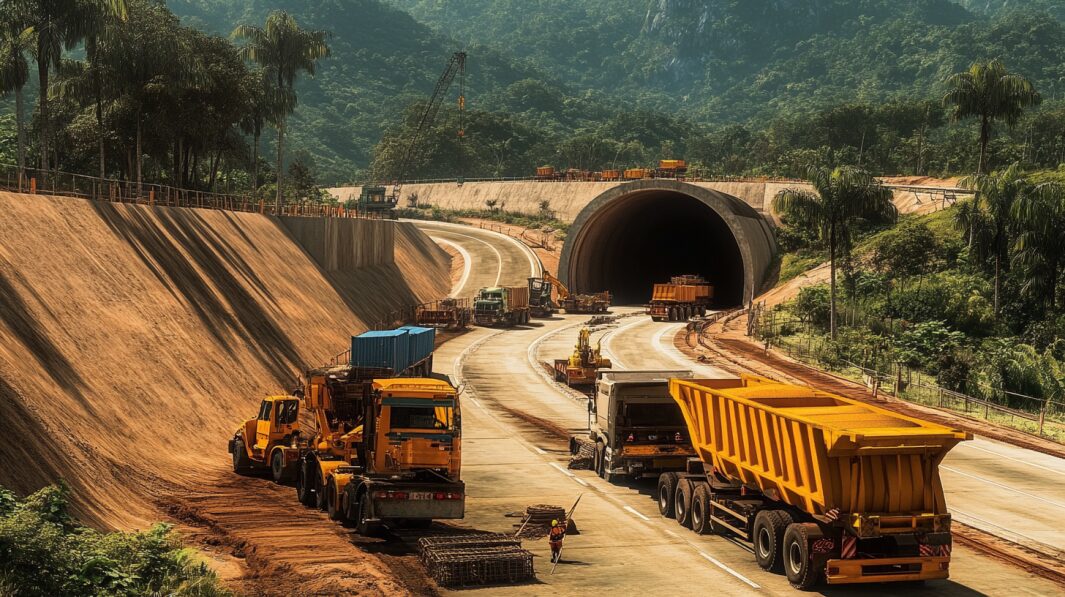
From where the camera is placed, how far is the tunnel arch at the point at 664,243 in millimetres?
89938

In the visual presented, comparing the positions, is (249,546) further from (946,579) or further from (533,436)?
(533,436)

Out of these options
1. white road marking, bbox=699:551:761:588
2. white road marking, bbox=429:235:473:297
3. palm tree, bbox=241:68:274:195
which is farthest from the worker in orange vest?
white road marking, bbox=429:235:473:297

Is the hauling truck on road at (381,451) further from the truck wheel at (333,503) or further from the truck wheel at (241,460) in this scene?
the truck wheel at (241,460)

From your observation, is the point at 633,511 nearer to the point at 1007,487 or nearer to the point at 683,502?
the point at 683,502

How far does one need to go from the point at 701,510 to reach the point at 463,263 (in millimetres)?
83667

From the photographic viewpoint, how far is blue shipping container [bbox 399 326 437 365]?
42312 mm

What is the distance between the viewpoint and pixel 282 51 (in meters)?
85.6

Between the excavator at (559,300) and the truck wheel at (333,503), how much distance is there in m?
61.9

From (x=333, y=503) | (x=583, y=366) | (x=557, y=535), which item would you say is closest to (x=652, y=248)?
(x=583, y=366)

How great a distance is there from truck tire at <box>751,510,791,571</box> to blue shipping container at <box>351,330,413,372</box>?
1711 centimetres

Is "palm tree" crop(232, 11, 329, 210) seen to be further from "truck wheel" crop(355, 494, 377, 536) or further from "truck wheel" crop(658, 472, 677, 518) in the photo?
"truck wheel" crop(355, 494, 377, 536)

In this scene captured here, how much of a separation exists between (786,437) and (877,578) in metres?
2.99

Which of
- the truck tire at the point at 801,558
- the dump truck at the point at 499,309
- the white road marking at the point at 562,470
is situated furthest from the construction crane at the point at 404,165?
the truck tire at the point at 801,558

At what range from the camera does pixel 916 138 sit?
15275cm
